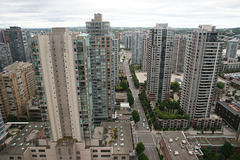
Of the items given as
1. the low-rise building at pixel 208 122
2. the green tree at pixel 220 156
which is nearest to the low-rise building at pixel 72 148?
the green tree at pixel 220 156

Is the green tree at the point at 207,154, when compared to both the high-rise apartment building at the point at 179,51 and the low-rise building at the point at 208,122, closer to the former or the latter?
the low-rise building at the point at 208,122

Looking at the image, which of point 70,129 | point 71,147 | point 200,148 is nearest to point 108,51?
point 70,129

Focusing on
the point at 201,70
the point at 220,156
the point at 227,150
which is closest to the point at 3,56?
the point at 201,70

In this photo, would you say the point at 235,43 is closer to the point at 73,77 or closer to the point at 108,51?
the point at 108,51

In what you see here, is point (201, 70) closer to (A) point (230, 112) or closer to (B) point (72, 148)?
(A) point (230, 112)

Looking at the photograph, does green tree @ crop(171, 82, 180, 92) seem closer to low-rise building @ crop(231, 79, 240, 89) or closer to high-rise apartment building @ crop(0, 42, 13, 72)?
low-rise building @ crop(231, 79, 240, 89)
